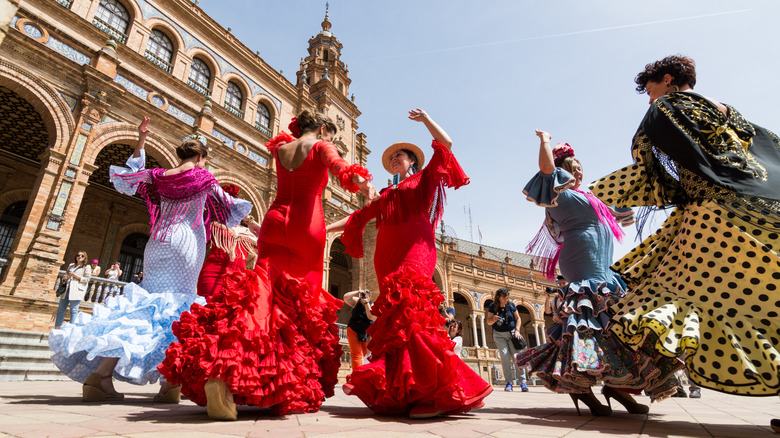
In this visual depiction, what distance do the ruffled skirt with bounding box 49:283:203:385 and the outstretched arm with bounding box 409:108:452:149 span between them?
84.2 inches

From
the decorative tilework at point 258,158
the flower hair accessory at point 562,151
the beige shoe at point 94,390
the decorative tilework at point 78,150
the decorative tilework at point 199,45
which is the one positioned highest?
the decorative tilework at point 199,45

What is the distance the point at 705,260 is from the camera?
174cm

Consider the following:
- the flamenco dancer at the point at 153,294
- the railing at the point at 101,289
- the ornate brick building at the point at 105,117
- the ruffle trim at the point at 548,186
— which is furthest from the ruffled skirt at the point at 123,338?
the railing at the point at 101,289

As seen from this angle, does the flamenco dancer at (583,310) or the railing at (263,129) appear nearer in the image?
the flamenco dancer at (583,310)

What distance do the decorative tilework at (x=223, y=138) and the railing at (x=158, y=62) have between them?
2.41 metres

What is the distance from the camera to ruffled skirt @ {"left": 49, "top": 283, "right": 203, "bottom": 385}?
2299mm

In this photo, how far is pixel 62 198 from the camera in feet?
27.3

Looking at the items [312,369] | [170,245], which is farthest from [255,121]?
[312,369]

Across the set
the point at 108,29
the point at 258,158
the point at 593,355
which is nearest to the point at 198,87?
the point at 108,29

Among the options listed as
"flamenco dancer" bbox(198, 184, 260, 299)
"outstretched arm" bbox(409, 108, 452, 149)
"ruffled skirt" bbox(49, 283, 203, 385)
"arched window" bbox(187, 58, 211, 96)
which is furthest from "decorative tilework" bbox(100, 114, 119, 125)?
"outstretched arm" bbox(409, 108, 452, 149)

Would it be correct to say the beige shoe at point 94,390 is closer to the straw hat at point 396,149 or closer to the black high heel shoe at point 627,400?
the straw hat at point 396,149

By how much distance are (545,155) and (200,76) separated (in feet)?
48.8

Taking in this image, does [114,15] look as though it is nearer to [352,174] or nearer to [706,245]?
[352,174]

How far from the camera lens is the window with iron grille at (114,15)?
36.9 ft
